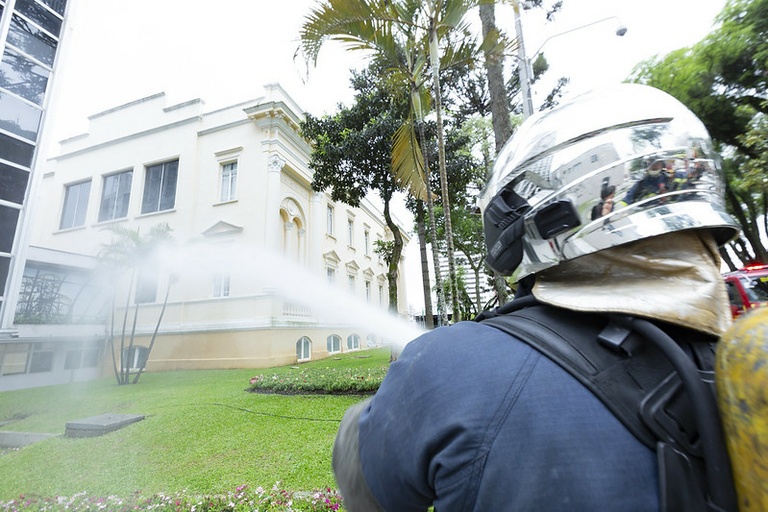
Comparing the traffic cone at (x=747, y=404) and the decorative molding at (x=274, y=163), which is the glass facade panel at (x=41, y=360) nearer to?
the decorative molding at (x=274, y=163)

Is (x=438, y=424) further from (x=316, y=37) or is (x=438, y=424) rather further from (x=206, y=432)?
(x=206, y=432)

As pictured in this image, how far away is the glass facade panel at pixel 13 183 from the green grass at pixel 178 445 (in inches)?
147

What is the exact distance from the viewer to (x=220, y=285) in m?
10.9

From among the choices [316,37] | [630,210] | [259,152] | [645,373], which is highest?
[259,152]

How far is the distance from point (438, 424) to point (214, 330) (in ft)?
36.2

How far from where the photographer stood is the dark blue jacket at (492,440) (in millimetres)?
565

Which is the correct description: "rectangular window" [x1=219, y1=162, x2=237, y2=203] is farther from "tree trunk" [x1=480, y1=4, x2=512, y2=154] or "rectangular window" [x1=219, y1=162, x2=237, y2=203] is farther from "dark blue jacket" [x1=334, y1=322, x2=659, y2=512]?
"dark blue jacket" [x1=334, y1=322, x2=659, y2=512]

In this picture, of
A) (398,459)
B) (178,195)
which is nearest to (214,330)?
(178,195)

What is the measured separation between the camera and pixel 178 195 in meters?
10.9

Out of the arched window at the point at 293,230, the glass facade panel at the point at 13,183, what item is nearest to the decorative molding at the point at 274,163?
the arched window at the point at 293,230

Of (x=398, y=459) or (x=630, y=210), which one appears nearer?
(x=398, y=459)

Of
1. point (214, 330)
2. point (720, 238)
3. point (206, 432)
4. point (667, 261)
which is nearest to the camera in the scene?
point (667, 261)

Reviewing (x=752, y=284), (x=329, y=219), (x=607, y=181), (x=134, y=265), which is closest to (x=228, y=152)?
(x=134, y=265)

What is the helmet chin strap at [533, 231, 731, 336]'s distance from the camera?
2.25ft
